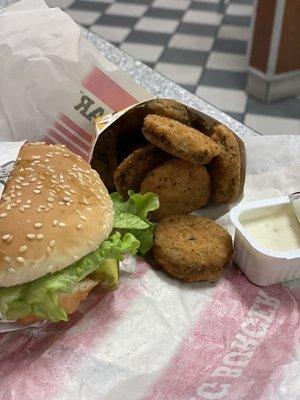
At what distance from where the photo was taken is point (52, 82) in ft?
4.77

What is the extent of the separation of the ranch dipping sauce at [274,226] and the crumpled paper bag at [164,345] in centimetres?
9

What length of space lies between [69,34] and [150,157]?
1.33ft

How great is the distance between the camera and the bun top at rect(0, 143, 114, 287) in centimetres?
105

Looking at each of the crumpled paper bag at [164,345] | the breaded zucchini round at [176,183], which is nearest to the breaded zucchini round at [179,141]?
the breaded zucchini round at [176,183]

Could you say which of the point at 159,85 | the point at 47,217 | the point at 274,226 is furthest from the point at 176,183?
the point at 159,85

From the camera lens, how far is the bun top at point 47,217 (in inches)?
41.3

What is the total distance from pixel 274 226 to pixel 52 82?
0.67 metres

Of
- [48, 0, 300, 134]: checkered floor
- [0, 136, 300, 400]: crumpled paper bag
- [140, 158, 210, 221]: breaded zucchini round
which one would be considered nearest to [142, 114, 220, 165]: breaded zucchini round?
[140, 158, 210, 221]: breaded zucchini round

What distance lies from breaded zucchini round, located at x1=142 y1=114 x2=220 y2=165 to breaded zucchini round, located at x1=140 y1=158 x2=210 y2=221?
0.21ft

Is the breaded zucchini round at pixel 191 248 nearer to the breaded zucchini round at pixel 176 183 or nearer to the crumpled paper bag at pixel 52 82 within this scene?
the breaded zucchini round at pixel 176 183

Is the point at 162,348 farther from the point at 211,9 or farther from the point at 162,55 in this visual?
the point at 211,9

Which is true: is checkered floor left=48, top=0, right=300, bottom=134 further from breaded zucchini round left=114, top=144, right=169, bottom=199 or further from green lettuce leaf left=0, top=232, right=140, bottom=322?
green lettuce leaf left=0, top=232, right=140, bottom=322

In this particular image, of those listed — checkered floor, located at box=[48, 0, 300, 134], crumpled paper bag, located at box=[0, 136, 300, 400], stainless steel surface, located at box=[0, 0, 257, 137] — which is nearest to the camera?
crumpled paper bag, located at box=[0, 136, 300, 400]

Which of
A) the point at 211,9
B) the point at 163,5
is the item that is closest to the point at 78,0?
→ the point at 163,5
